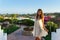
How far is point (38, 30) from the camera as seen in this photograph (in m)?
3.15

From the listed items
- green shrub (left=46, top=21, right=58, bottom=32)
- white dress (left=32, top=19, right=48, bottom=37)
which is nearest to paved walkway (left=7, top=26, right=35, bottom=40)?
white dress (left=32, top=19, right=48, bottom=37)

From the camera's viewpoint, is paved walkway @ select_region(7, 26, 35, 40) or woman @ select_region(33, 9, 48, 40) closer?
woman @ select_region(33, 9, 48, 40)

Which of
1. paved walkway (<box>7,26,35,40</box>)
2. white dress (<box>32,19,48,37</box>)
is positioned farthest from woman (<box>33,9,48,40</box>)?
paved walkway (<box>7,26,35,40</box>)

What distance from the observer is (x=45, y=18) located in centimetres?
321

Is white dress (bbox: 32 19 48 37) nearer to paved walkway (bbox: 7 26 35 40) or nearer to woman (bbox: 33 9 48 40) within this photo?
woman (bbox: 33 9 48 40)

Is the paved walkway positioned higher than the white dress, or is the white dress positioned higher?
the white dress

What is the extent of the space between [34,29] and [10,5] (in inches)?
24.5

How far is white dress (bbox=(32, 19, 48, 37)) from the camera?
313 cm

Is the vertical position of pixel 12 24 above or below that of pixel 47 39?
above

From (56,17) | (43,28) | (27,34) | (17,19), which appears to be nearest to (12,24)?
(17,19)

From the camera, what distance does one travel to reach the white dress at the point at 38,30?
3.13 metres

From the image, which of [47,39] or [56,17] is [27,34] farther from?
[56,17]

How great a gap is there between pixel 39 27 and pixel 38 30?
0.05 meters

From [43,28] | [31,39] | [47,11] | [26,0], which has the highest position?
[26,0]
